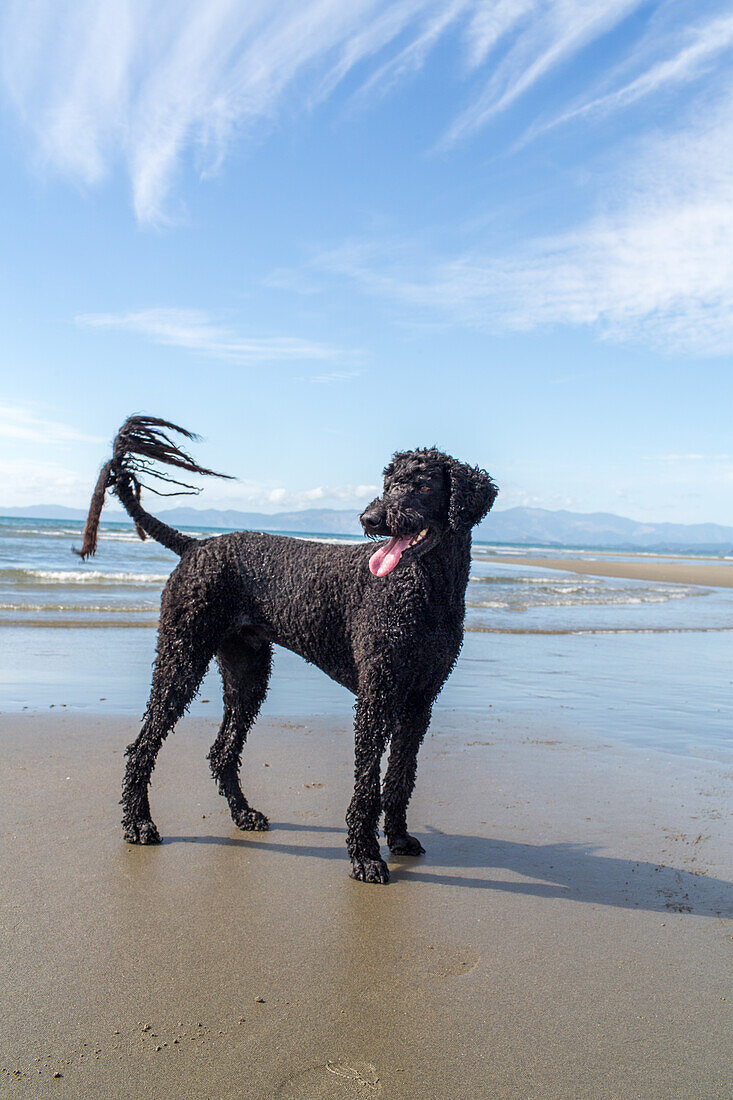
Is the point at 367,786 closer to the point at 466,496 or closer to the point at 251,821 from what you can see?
the point at 251,821

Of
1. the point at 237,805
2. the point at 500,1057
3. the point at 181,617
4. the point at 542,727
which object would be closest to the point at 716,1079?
the point at 500,1057

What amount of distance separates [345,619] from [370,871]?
1.17 meters

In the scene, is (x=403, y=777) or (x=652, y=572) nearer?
(x=403, y=777)

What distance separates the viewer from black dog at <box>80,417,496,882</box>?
350 cm

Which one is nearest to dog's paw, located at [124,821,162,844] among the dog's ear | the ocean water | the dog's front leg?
the dog's front leg

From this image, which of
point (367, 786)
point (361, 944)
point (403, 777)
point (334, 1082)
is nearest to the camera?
→ point (334, 1082)

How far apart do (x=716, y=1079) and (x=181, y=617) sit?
2934 mm

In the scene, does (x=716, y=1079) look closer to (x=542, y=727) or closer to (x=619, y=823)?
(x=619, y=823)

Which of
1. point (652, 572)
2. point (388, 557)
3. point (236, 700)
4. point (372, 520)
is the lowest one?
point (652, 572)

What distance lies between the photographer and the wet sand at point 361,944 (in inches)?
82.4

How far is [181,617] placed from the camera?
398cm

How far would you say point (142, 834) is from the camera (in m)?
3.72

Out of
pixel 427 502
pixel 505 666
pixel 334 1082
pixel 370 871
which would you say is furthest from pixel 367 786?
pixel 505 666

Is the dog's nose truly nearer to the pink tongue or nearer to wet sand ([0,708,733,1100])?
the pink tongue
